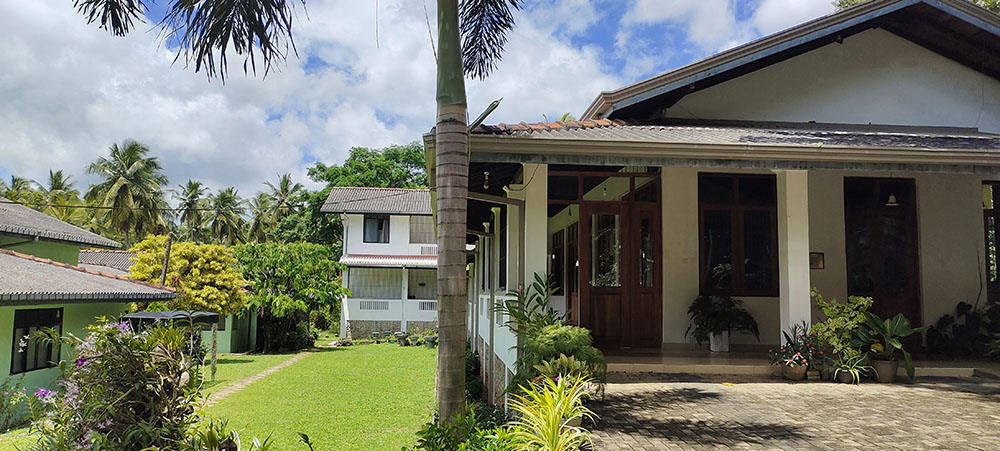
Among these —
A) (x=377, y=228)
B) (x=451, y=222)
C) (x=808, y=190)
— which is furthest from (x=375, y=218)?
(x=451, y=222)

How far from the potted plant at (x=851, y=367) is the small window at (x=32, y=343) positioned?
13.5m

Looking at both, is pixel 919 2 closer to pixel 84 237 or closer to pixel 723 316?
pixel 723 316

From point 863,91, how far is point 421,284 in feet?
86.4

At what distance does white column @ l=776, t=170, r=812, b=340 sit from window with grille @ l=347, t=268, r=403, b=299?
27.1 m

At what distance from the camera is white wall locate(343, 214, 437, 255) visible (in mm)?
34656

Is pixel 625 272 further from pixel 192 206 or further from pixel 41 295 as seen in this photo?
pixel 192 206

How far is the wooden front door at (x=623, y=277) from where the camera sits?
34.4ft

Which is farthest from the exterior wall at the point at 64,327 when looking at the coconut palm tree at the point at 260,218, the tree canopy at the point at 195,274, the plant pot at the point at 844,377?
the coconut palm tree at the point at 260,218

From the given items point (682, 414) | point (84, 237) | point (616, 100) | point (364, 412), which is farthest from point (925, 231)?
point (84, 237)

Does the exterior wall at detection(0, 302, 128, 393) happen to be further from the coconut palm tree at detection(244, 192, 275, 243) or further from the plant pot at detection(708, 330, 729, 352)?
the coconut palm tree at detection(244, 192, 275, 243)

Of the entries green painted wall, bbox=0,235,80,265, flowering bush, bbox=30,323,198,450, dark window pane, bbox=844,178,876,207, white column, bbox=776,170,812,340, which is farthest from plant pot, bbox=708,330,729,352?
green painted wall, bbox=0,235,80,265

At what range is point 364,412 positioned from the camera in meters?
14.1

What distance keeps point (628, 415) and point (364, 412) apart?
28.8 ft

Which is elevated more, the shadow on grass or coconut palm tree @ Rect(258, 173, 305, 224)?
coconut palm tree @ Rect(258, 173, 305, 224)
